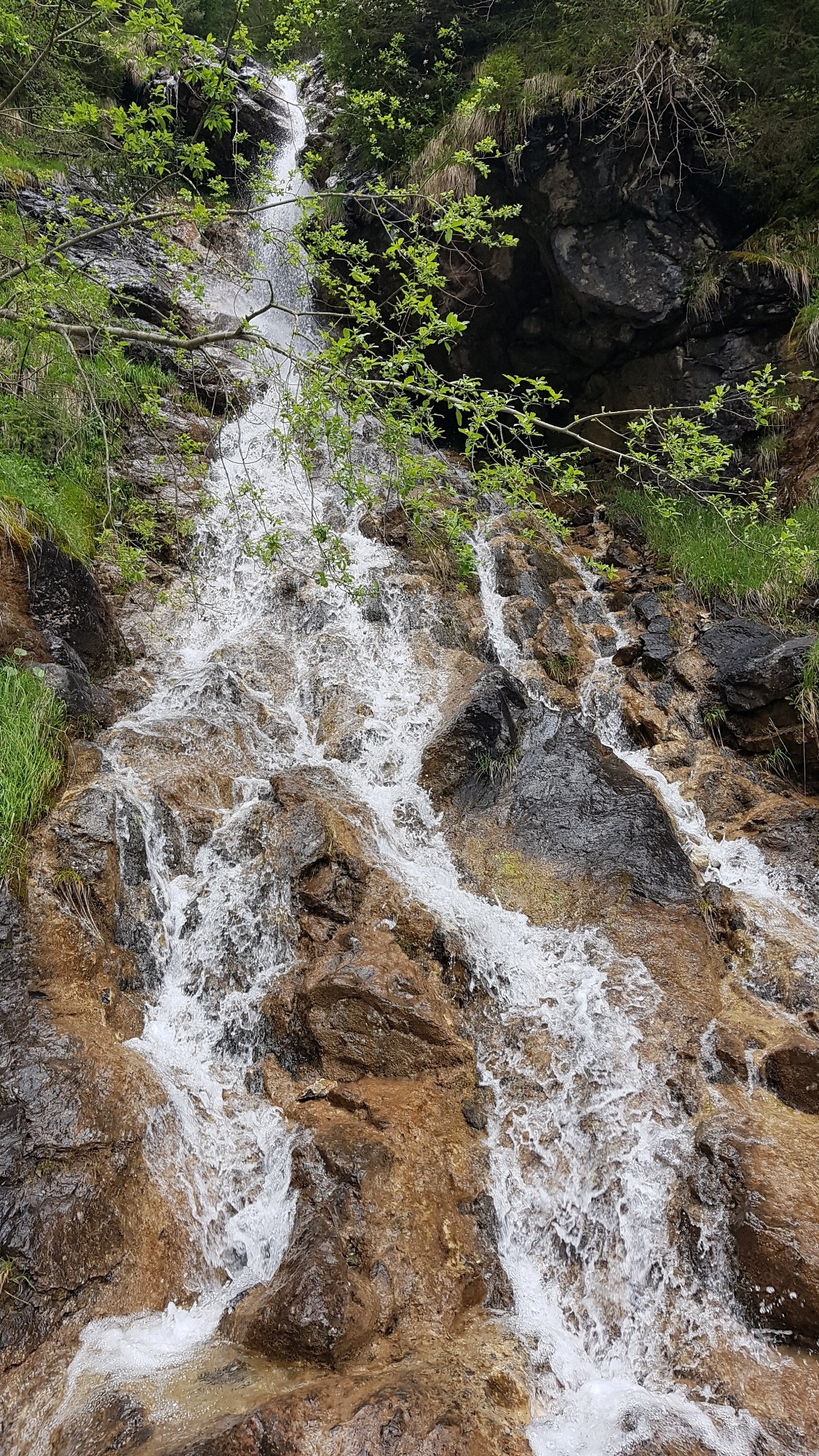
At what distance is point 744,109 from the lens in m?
8.38

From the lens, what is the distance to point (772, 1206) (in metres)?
2.94

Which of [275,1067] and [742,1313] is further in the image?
[275,1067]

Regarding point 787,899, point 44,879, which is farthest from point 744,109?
point 44,879

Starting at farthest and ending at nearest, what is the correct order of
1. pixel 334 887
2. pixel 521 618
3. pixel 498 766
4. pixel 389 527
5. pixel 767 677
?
pixel 389 527
pixel 521 618
pixel 767 677
pixel 498 766
pixel 334 887

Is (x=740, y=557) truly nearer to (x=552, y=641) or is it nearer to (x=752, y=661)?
(x=752, y=661)

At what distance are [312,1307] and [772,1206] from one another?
1932 mm

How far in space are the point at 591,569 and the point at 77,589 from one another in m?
6.19

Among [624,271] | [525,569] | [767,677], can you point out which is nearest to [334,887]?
[767,677]

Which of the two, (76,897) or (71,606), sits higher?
(71,606)

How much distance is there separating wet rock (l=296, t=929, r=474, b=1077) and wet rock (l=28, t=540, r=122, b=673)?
3491mm

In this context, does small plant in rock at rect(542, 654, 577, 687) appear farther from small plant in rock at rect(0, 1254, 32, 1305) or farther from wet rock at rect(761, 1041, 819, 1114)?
small plant in rock at rect(0, 1254, 32, 1305)

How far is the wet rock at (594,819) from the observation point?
4.68m

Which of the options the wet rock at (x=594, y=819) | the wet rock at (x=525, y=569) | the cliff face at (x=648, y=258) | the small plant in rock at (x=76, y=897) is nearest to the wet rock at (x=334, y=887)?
the small plant in rock at (x=76, y=897)

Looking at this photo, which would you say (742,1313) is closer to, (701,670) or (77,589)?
(701,670)
